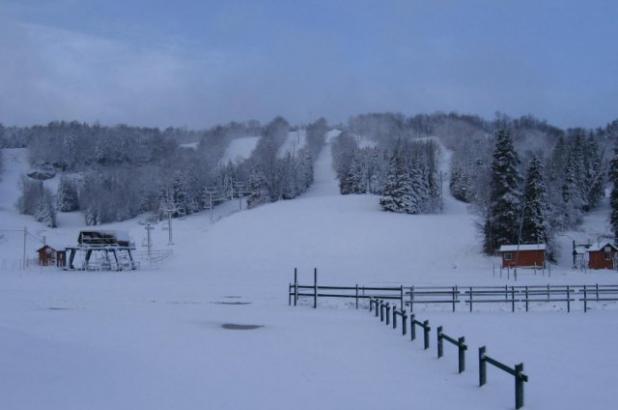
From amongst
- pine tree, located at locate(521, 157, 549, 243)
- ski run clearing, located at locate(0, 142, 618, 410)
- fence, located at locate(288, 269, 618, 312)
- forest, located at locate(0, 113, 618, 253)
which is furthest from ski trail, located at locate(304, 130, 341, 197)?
fence, located at locate(288, 269, 618, 312)

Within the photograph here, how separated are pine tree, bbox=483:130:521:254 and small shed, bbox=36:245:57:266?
47.5 metres

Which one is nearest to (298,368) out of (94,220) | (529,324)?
(529,324)

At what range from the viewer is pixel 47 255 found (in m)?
73.7

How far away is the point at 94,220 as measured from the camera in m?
130

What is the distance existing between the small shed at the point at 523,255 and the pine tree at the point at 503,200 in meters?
4.07

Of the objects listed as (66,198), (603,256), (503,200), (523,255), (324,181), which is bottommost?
(603,256)

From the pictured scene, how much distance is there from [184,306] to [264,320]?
682cm

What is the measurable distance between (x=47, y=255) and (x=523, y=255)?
51.4m

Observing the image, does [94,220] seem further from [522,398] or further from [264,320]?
[522,398]

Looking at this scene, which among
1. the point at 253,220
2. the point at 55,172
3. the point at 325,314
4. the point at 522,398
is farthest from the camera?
the point at 55,172

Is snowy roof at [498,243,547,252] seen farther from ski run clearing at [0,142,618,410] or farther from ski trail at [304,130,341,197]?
ski trail at [304,130,341,197]

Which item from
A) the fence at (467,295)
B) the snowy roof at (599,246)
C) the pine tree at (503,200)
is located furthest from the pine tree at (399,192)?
the fence at (467,295)

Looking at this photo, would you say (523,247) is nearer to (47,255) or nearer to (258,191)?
(47,255)

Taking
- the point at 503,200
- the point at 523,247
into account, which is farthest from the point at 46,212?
the point at 523,247
